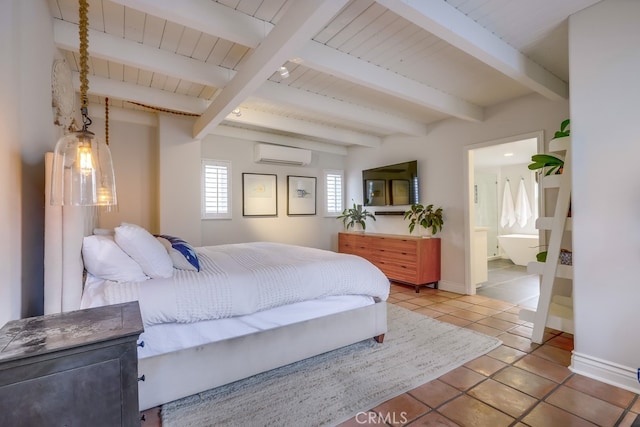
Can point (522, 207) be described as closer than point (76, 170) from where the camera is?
No

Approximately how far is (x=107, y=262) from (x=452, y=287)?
416cm

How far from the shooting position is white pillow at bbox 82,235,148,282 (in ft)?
5.93

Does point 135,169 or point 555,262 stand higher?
Result: point 135,169

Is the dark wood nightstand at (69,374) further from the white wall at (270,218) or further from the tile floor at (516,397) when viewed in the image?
the white wall at (270,218)

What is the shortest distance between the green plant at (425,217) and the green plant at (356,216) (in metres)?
0.96

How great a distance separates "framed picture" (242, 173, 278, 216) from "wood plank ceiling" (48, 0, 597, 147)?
1.50 metres

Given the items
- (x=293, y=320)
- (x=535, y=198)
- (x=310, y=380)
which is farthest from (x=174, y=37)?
(x=535, y=198)

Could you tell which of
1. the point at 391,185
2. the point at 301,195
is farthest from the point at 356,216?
the point at 301,195

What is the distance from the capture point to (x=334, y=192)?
6.15 meters

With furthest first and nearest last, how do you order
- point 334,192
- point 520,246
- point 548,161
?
1. point 520,246
2. point 334,192
3. point 548,161

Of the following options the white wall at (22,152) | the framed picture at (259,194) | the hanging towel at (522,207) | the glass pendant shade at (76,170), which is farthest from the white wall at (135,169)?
the hanging towel at (522,207)

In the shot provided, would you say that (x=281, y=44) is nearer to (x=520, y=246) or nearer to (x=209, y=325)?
(x=209, y=325)

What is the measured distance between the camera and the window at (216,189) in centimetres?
468

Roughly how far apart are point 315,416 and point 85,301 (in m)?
1.43
